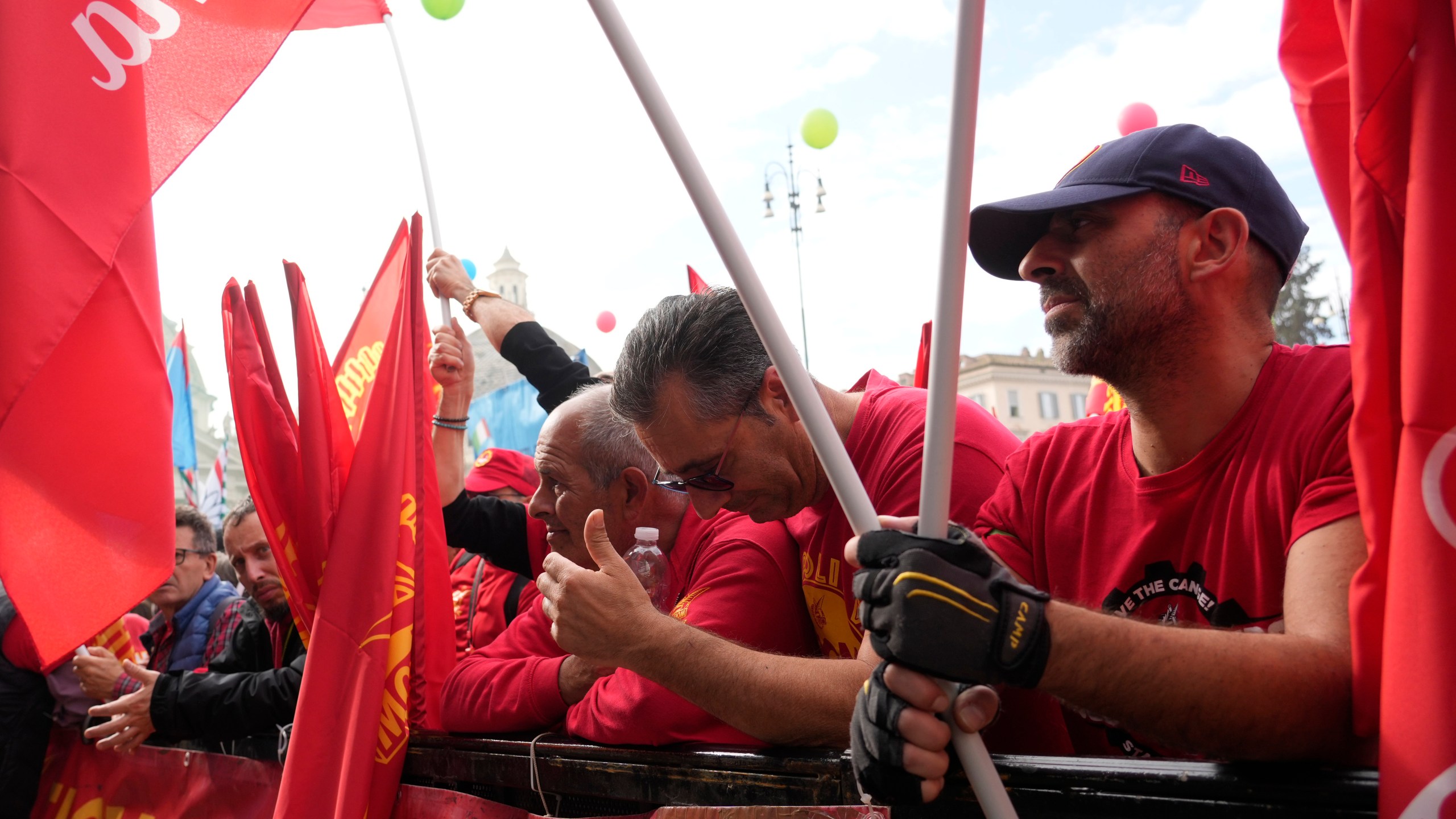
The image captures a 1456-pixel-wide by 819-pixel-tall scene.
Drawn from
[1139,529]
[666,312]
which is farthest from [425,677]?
[1139,529]

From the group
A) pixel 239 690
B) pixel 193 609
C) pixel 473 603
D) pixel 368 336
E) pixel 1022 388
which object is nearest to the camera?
pixel 239 690

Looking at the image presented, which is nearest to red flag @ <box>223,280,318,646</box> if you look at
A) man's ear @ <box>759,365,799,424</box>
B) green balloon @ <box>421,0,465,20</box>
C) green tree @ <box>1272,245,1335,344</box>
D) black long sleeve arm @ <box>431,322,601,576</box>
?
black long sleeve arm @ <box>431,322,601,576</box>

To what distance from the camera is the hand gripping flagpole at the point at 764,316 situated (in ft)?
3.84

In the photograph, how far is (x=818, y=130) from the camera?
316 inches

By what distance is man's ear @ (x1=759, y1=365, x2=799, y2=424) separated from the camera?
7.88 feet

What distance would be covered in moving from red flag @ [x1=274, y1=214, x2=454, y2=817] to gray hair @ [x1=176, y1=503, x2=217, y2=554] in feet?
9.22

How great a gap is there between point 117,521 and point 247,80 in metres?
1.07

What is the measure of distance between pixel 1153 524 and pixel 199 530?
5.07 metres

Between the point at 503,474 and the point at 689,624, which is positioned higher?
the point at 503,474

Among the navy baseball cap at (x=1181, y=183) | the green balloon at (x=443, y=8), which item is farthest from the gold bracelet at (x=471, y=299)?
the navy baseball cap at (x=1181, y=183)

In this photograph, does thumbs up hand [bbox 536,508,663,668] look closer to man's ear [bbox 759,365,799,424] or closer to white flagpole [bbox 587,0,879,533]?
man's ear [bbox 759,365,799,424]

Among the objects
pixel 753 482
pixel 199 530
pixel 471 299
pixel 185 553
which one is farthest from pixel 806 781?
pixel 199 530

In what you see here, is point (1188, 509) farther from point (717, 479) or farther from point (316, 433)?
point (316, 433)

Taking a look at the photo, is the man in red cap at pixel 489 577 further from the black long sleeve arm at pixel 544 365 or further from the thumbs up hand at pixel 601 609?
the thumbs up hand at pixel 601 609
